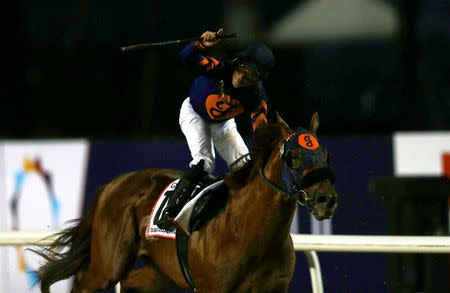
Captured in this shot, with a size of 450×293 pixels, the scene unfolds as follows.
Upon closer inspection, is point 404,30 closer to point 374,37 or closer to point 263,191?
point 374,37

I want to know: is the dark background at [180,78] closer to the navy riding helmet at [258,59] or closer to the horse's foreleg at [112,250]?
the horse's foreleg at [112,250]

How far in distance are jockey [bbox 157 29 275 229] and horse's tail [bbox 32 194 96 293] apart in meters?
0.83

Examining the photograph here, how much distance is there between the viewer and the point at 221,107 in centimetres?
473

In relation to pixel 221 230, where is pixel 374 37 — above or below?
above

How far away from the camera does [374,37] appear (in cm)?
682

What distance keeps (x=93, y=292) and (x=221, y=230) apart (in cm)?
116

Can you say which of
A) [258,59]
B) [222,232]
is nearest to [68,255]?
[222,232]

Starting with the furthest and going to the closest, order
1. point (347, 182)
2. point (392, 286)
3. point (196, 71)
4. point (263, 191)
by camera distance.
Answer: point (347, 182)
point (392, 286)
point (196, 71)
point (263, 191)

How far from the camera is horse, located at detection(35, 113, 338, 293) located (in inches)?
158

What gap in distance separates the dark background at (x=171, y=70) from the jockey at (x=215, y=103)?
63.0 inches

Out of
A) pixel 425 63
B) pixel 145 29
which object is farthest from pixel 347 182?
pixel 145 29

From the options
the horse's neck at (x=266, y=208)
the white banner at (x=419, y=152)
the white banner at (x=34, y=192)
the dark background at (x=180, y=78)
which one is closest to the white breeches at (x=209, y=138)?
the horse's neck at (x=266, y=208)

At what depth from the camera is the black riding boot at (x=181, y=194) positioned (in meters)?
4.62

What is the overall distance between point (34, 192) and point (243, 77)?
2.40 m
